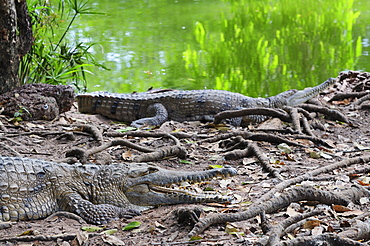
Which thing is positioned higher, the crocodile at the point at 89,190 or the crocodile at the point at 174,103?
the crocodile at the point at 89,190

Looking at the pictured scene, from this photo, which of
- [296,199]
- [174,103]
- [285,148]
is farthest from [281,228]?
[174,103]

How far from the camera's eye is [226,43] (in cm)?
1257

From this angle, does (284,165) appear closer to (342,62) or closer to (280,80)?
(280,80)

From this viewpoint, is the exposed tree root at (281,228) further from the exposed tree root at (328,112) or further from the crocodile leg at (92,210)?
the exposed tree root at (328,112)

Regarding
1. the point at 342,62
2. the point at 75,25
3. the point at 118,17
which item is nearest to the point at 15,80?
the point at 342,62

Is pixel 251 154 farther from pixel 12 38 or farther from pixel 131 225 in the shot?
pixel 12 38

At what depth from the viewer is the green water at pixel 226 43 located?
393 inches

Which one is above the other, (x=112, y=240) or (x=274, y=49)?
(x=112, y=240)

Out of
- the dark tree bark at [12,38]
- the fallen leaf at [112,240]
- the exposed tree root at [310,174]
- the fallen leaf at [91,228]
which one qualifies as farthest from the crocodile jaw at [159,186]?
Answer: the dark tree bark at [12,38]

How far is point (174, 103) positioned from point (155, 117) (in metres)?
0.42

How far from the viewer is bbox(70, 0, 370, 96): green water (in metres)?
9.99

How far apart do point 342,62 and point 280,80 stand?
189 centimetres

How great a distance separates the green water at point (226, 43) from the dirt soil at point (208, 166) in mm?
2989

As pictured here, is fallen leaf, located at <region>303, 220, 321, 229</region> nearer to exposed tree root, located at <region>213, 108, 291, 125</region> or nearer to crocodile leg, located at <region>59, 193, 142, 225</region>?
crocodile leg, located at <region>59, 193, 142, 225</region>
